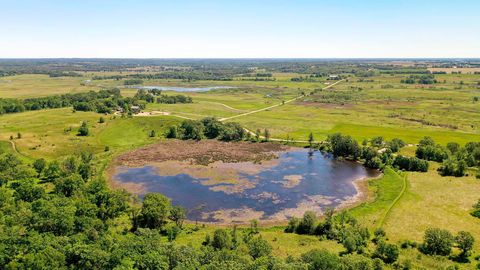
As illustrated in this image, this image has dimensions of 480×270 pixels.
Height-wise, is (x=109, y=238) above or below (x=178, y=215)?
above

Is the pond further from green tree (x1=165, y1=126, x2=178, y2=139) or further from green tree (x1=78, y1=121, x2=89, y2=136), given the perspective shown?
green tree (x1=78, y1=121, x2=89, y2=136)

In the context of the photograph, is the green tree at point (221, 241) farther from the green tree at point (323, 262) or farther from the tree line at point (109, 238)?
the green tree at point (323, 262)

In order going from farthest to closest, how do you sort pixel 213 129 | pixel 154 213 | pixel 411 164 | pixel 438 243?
pixel 213 129 → pixel 411 164 → pixel 154 213 → pixel 438 243

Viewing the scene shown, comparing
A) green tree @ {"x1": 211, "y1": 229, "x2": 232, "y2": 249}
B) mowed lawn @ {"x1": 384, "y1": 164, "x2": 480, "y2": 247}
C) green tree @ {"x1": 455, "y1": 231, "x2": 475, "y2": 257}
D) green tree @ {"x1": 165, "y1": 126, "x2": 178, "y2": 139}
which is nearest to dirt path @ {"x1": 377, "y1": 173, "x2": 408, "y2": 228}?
mowed lawn @ {"x1": 384, "y1": 164, "x2": 480, "y2": 247}

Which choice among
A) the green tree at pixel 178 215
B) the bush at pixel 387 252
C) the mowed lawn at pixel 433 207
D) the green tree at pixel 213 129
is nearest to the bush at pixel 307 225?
the bush at pixel 387 252

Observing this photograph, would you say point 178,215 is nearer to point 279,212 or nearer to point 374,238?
point 279,212

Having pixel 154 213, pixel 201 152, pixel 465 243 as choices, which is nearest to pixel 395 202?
pixel 465 243

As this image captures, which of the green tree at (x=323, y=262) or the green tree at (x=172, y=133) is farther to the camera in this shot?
the green tree at (x=172, y=133)
